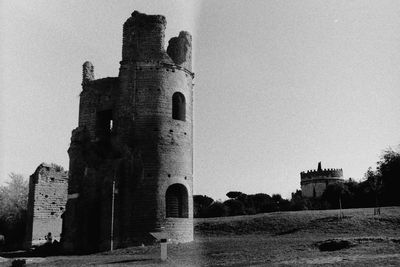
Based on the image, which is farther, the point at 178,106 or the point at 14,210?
the point at 14,210

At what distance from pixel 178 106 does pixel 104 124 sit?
3913 mm

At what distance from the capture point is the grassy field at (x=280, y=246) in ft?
44.5

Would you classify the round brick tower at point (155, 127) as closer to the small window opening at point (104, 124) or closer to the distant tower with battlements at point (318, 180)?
the small window opening at point (104, 124)

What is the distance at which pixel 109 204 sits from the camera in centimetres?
2173

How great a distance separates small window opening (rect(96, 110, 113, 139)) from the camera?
2436 centimetres

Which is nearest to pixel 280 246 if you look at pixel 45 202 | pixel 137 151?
pixel 137 151

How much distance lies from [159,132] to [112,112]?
127 inches

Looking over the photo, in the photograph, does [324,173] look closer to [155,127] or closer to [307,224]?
[307,224]

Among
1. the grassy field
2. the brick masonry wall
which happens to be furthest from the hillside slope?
the brick masonry wall

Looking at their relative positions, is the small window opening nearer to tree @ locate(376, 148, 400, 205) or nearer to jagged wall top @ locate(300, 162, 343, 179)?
tree @ locate(376, 148, 400, 205)

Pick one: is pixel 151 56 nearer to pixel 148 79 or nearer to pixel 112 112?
pixel 148 79

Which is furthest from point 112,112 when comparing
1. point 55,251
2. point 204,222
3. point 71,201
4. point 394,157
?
point 394,157

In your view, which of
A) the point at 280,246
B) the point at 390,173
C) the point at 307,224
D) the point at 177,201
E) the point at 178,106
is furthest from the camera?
the point at 390,173

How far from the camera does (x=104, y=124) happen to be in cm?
2491
